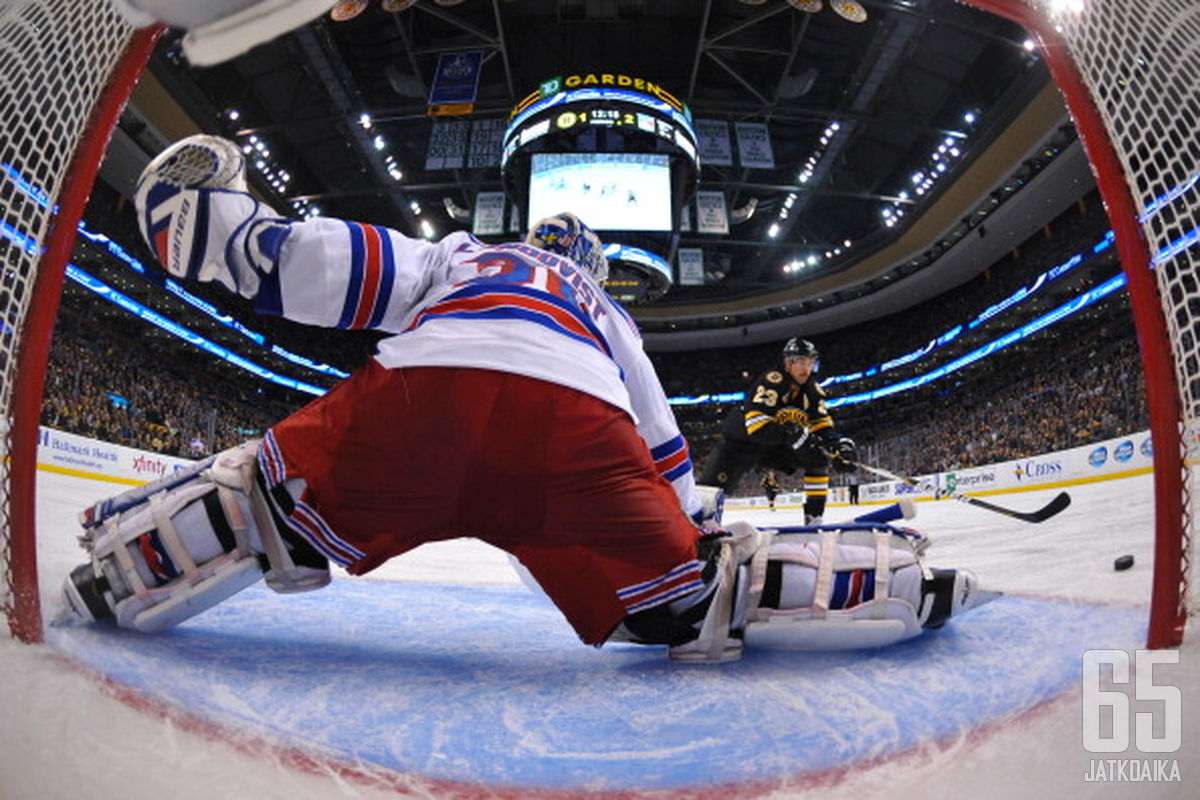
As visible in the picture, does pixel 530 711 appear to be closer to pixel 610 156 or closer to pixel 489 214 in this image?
pixel 610 156

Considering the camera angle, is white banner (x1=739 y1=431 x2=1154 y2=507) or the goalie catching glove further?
white banner (x1=739 y1=431 x2=1154 y2=507)

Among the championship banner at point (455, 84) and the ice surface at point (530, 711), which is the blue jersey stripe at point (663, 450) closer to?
the ice surface at point (530, 711)

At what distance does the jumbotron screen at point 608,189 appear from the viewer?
985cm

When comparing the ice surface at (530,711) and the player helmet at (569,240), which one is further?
the player helmet at (569,240)

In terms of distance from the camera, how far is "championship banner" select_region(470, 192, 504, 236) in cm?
1239

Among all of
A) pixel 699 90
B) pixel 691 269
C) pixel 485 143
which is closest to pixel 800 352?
pixel 485 143

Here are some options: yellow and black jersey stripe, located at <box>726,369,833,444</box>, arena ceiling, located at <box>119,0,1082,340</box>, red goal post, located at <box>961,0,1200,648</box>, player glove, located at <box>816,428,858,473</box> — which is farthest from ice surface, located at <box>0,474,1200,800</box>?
arena ceiling, located at <box>119,0,1082,340</box>

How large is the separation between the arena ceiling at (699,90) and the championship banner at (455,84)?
0.69m

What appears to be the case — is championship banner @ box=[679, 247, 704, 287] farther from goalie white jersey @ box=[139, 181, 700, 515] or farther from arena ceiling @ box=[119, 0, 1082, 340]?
goalie white jersey @ box=[139, 181, 700, 515]

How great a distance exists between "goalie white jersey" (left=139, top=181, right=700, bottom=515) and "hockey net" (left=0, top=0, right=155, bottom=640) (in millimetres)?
143

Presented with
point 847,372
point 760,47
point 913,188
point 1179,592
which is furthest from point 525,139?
point 847,372

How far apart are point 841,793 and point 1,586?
922 millimetres

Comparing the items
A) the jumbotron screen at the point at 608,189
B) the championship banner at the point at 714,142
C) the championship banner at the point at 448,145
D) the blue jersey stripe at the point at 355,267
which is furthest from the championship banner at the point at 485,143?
the blue jersey stripe at the point at 355,267

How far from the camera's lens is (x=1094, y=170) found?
856 mm
